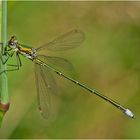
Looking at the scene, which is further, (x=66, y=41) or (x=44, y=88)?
(x=66, y=41)

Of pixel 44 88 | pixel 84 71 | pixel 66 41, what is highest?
pixel 66 41

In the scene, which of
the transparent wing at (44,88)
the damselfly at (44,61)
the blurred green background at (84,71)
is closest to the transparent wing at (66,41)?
the damselfly at (44,61)

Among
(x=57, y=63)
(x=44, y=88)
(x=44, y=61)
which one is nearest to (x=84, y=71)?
(x=57, y=63)

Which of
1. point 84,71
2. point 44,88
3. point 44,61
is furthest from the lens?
point 84,71

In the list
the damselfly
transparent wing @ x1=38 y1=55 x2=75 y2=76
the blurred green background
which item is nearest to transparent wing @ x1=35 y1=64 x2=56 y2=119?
the damselfly

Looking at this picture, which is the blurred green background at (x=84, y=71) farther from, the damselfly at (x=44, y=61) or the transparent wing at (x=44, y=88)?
the transparent wing at (x=44, y=88)

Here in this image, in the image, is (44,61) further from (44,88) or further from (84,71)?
(84,71)

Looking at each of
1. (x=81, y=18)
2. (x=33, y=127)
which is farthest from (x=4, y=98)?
(x=81, y=18)
